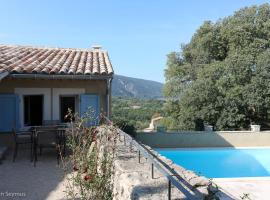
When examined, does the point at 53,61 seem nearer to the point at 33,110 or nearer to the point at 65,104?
the point at 65,104

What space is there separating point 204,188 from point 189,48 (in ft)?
87.8

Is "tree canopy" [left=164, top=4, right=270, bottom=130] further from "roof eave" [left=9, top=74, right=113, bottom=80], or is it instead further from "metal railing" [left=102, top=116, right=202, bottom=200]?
"metal railing" [left=102, top=116, right=202, bottom=200]

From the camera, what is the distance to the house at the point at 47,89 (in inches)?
458

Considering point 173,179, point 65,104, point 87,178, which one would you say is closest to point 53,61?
point 65,104

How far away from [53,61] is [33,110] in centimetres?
205

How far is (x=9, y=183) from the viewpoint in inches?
291

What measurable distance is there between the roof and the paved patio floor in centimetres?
298

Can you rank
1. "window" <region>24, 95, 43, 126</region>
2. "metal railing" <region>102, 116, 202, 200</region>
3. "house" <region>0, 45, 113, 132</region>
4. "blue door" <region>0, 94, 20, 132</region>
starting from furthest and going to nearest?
"window" <region>24, 95, 43, 126</region>
"blue door" <region>0, 94, 20, 132</region>
"house" <region>0, 45, 113, 132</region>
"metal railing" <region>102, 116, 202, 200</region>

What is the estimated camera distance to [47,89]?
40.7 ft

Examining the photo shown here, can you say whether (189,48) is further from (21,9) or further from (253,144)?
(21,9)

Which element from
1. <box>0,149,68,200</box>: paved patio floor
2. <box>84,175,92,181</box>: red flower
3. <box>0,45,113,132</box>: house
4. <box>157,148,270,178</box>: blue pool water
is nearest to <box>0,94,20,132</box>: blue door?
<box>0,45,113,132</box>: house

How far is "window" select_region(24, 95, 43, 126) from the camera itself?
12602 mm

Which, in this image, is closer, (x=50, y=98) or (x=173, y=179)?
(x=173, y=179)

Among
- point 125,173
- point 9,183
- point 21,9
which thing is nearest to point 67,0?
point 21,9
